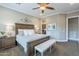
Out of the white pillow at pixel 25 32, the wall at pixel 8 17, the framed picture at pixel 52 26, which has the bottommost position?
the white pillow at pixel 25 32

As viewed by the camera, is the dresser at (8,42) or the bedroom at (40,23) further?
the dresser at (8,42)

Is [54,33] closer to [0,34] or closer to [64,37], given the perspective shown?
[64,37]

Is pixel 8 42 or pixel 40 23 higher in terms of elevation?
pixel 40 23

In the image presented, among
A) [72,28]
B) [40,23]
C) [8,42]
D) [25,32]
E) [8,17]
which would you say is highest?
[8,17]

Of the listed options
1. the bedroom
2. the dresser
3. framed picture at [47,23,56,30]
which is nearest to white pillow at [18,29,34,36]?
the bedroom

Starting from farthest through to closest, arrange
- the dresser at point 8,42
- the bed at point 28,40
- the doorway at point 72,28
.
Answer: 1. the doorway at point 72,28
2. the dresser at point 8,42
3. the bed at point 28,40

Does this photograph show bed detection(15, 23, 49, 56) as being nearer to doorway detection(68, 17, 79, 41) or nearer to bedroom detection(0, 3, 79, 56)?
bedroom detection(0, 3, 79, 56)

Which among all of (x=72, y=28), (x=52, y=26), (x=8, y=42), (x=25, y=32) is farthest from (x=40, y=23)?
(x=8, y=42)

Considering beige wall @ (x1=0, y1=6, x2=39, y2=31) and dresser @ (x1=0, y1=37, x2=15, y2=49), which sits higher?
beige wall @ (x1=0, y1=6, x2=39, y2=31)

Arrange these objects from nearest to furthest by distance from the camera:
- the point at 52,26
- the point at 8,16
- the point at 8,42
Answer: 1. the point at 8,16
2. the point at 8,42
3. the point at 52,26

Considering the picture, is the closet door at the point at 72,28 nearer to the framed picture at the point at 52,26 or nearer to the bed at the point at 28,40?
the framed picture at the point at 52,26

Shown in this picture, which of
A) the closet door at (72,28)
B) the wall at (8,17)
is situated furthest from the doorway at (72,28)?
the wall at (8,17)

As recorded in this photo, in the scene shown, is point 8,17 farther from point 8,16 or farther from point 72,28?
point 72,28

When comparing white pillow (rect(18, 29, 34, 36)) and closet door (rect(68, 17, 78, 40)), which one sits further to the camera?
white pillow (rect(18, 29, 34, 36))
